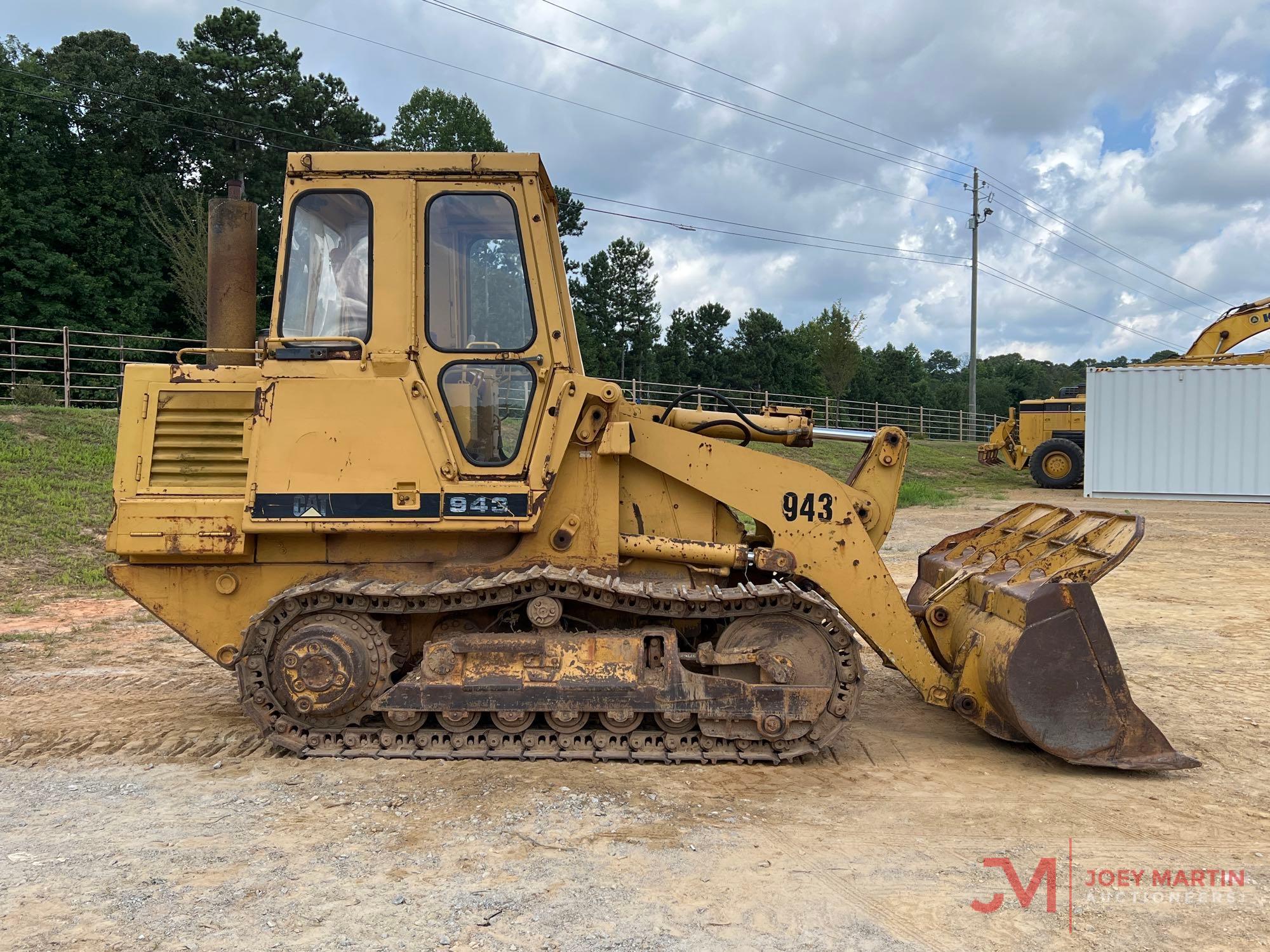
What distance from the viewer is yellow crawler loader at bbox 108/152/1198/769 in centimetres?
507

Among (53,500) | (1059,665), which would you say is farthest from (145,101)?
(1059,665)

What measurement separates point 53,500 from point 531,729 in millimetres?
10870

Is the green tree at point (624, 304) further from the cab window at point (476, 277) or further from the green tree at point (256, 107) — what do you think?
the cab window at point (476, 277)

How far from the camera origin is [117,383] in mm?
22375

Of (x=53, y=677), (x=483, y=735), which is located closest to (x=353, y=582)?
(x=483, y=735)

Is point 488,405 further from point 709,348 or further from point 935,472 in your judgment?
point 709,348

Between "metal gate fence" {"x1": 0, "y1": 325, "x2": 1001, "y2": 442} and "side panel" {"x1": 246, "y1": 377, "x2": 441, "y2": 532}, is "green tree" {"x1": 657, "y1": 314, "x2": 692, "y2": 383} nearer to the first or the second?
"metal gate fence" {"x1": 0, "y1": 325, "x2": 1001, "y2": 442}

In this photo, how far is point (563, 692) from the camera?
505cm

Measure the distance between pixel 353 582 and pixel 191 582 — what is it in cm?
107

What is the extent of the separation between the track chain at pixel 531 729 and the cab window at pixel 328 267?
148 centimetres

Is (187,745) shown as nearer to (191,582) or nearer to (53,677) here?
(191,582)

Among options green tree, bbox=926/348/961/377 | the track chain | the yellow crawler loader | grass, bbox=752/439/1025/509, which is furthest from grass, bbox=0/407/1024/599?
green tree, bbox=926/348/961/377

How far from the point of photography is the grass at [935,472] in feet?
77.8

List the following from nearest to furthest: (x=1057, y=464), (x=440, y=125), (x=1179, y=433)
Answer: (x=1179, y=433), (x=1057, y=464), (x=440, y=125)
